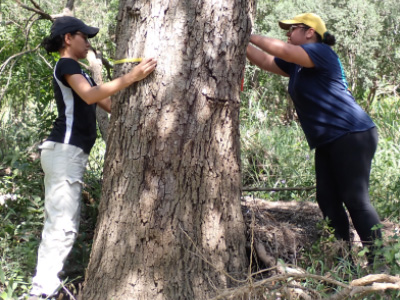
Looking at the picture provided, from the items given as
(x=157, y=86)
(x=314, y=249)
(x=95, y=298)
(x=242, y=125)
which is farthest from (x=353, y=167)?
(x=242, y=125)

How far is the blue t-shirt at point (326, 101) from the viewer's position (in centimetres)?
354

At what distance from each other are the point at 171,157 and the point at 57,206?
92cm

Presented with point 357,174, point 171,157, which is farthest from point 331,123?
point 171,157

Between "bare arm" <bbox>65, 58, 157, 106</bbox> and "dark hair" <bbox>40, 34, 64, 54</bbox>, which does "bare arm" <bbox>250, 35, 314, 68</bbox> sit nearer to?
"bare arm" <bbox>65, 58, 157, 106</bbox>

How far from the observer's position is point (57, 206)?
350 centimetres

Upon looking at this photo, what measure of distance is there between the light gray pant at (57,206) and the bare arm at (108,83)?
15.2 inches

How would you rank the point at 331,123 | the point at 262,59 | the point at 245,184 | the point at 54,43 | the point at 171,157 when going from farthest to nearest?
the point at 245,184
the point at 262,59
the point at 54,43
the point at 331,123
the point at 171,157

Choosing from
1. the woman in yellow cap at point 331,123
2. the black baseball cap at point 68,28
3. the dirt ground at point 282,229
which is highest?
the black baseball cap at point 68,28

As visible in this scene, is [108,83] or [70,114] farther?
[70,114]

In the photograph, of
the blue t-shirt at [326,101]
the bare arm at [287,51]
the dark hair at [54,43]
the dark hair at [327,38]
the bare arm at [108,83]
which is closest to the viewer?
the bare arm at [108,83]

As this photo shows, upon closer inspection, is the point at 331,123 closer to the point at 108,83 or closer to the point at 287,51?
the point at 287,51

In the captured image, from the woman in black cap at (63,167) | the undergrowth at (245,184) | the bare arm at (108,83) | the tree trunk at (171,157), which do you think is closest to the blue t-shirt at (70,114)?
the woman in black cap at (63,167)

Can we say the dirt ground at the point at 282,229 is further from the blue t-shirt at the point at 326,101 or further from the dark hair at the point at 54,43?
the dark hair at the point at 54,43

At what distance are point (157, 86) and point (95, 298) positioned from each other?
1211 mm
